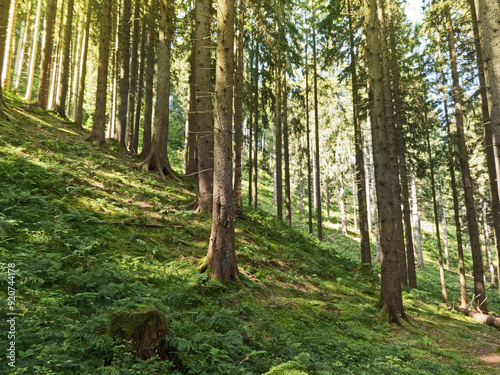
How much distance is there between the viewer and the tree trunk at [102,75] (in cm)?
1264

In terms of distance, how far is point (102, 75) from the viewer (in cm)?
1266

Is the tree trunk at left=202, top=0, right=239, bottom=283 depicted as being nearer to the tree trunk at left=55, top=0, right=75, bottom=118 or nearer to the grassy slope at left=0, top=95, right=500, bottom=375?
the grassy slope at left=0, top=95, right=500, bottom=375

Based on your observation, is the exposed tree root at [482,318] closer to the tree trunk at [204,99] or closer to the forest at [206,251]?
the forest at [206,251]

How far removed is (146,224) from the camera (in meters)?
7.80

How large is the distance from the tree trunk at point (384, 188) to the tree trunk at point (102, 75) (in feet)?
34.9

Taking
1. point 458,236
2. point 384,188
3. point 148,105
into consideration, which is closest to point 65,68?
point 148,105

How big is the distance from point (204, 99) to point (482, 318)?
13.8 m

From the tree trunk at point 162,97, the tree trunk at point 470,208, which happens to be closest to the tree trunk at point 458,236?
the tree trunk at point 470,208

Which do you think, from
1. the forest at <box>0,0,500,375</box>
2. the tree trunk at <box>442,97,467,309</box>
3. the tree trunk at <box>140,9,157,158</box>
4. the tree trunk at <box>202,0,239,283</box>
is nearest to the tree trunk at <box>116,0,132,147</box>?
the forest at <box>0,0,500,375</box>

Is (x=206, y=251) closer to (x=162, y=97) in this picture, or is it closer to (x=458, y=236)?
(x=162, y=97)

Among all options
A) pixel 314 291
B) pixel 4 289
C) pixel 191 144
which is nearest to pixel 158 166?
pixel 191 144

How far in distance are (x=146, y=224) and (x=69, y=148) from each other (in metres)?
5.65

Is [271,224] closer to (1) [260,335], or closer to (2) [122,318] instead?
(1) [260,335]

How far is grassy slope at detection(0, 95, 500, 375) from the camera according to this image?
11.0ft
